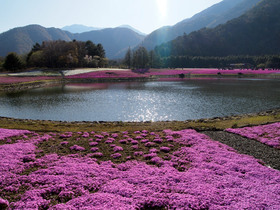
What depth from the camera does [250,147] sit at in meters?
19.5

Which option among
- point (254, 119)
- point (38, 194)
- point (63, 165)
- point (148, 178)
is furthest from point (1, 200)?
point (254, 119)

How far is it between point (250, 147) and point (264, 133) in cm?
470

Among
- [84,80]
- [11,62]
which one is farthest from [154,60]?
[11,62]

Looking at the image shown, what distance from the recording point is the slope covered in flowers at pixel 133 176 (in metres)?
10.5

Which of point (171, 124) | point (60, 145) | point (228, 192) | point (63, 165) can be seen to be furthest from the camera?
point (171, 124)

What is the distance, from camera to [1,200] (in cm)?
1038

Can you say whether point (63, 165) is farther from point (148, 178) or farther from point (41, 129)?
point (41, 129)

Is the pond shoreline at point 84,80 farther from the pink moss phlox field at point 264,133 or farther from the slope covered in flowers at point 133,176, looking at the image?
the pink moss phlox field at point 264,133

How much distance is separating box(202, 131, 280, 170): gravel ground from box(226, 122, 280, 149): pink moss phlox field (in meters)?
0.67

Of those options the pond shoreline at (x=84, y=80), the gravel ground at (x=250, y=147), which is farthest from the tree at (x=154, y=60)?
the gravel ground at (x=250, y=147)

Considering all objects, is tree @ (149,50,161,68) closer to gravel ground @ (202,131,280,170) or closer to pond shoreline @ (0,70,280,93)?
pond shoreline @ (0,70,280,93)

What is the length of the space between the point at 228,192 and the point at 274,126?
17.2 m

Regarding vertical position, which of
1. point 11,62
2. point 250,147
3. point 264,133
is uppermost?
point 11,62

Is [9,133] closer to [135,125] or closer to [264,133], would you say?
[135,125]
